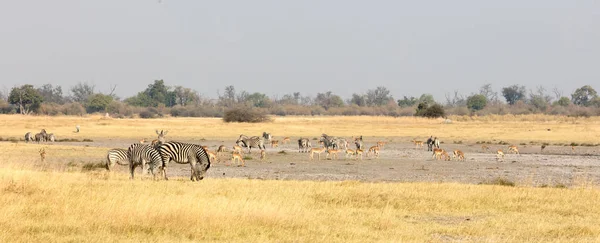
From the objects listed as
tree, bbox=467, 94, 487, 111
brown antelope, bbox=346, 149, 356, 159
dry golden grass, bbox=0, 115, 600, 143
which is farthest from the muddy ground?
tree, bbox=467, 94, 487, 111

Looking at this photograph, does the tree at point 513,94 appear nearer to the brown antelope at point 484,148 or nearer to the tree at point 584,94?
the tree at point 584,94

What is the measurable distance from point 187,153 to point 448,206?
326 inches

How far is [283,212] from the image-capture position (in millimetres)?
14562

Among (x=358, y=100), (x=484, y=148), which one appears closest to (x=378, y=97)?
(x=358, y=100)

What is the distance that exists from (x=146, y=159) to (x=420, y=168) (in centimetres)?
1388

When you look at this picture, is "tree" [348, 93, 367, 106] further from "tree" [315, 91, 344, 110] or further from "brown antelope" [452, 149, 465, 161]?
"brown antelope" [452, 149, 465, 161]

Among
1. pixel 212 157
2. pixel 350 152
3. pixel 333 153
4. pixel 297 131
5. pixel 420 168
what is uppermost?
pixel 297 131

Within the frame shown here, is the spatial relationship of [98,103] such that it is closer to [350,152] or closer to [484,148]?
[484,148]

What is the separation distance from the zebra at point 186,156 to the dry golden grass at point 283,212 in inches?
61.4

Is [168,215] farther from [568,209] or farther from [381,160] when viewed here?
[381,160]

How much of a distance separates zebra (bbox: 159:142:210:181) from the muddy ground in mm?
3234

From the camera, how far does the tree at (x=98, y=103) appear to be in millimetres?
128750

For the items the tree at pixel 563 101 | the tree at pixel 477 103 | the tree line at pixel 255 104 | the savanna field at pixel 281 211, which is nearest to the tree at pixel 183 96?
the tree line at pixel 255 104

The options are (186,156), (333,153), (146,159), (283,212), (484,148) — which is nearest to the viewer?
(283,212)
